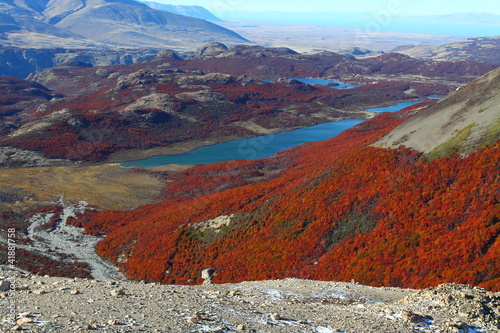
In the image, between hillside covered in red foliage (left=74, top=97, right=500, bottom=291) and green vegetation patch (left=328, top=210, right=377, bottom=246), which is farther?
green vegetation patch (left=328, top=210, right=377, bottom=246)

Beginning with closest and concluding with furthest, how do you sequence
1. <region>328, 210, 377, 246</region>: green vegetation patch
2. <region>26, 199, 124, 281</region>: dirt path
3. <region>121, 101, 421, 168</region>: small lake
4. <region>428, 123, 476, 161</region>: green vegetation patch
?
<region>328, 210, 377, 246</region>: green vegetation patch < <region>428, 123, 476, 161</region>: green vegetation patch < <region>26, 199, 124, 281</region>: dirt path < <region>121, 101, 421, 168</region>: small lake

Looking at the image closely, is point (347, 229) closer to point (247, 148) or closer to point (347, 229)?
point (347, 229)

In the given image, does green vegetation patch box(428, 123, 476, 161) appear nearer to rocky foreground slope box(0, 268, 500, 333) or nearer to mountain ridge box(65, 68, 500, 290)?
mountain ridge box(65, 68, 500, 290)

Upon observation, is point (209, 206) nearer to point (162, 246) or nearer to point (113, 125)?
point (162, 246)

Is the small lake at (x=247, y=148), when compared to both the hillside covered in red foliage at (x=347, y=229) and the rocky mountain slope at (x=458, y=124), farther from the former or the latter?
the rocky mountain slope at (x=458, y=124)

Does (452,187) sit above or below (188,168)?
above

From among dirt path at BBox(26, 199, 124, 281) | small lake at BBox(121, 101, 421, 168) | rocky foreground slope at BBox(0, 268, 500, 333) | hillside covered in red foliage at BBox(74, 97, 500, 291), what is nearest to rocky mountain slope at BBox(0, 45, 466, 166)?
small lake at BBox(121, 101, 421, 168)

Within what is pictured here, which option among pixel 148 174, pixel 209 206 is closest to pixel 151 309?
pixel 209 206
